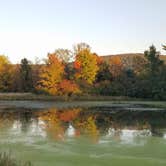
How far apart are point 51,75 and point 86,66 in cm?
603

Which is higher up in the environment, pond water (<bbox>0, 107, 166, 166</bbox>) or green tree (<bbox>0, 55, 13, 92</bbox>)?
green tree (<bbox>0, 55, 13, 92</bbox>)

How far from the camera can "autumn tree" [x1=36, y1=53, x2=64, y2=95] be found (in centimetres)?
6544

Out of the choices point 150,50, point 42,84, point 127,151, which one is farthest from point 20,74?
point 127,151

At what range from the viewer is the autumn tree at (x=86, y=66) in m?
67.8

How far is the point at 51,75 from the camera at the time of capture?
6612 centimetres

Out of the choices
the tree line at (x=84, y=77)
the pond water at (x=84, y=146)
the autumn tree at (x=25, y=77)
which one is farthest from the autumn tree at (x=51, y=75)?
the pond water at (x=84, y=146)

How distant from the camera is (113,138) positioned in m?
18.7

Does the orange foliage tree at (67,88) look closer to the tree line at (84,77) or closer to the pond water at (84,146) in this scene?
the tree line at (84,77)

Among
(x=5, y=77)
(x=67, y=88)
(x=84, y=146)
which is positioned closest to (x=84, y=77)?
(x=67, y=88)

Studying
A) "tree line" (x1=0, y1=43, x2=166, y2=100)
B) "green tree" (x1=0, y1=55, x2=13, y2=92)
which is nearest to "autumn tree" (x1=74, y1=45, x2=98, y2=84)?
"tree line" (x1=0, y1=43, x2=166, y2=100)

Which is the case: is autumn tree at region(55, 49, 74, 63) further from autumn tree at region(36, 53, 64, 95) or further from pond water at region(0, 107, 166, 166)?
pond water at region(0, 107, 166, 166)

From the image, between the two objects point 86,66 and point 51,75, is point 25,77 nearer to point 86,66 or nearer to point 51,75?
point 51,75

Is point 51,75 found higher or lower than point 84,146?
higher

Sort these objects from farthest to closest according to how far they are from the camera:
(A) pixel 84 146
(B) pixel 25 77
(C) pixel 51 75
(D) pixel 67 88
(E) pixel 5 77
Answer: (E) pixel 5 77, (B) pixel 25 77, (C) pixel 51 75, (D) pixel 67 88, (A) pixel 84 146
